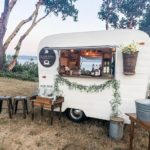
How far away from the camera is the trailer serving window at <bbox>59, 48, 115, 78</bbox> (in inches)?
297

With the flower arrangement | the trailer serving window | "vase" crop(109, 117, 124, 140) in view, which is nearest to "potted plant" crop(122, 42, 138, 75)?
the flower arrangement

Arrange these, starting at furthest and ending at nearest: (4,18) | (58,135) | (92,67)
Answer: (4,18), (92,67), (58,135)

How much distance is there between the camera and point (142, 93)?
22.5 ft

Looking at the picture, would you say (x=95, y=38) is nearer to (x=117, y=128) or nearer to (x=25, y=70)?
(x=117, y=128)

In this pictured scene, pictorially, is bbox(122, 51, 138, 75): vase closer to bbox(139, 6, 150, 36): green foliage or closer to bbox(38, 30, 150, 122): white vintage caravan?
bbox(38, 30, 150, 122): white vintage caravan

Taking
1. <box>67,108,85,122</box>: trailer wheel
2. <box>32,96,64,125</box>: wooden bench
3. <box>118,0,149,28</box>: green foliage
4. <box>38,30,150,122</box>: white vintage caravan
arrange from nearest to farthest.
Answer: <box>38,30,150,122</box>: white vintage caravan, <box>32,96,64,125</box>: wooden bench, <box>67,108,85,122</box>: trailer wheel, <box>118,0,149,28</box>: green foliage

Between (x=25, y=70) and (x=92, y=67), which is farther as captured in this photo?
(x=25, y=70)

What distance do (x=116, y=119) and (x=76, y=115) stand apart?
66.5 inches

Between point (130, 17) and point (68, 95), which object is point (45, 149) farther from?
point (130, 17)

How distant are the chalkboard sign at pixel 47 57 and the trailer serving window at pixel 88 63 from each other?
12.4 inches

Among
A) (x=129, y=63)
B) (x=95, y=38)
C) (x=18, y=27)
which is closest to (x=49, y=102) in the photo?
(x=95, y=38)

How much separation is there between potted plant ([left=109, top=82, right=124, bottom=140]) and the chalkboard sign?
7.59 feet

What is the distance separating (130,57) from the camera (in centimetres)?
669

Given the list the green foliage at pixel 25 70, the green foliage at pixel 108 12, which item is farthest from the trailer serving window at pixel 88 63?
the green foliage at pixel 108 12
